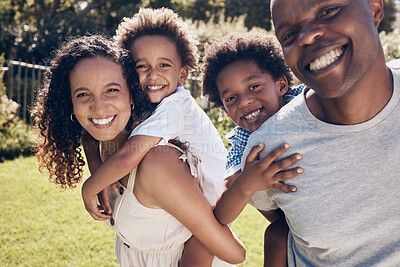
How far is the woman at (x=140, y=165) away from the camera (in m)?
2.08

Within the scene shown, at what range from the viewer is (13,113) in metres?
9.09

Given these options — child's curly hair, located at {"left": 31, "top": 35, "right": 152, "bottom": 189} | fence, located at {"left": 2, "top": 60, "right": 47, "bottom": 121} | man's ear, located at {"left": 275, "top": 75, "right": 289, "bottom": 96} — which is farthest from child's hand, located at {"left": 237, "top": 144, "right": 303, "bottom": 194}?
fence, located at {"left": 2, "top": 60, "right": 47, "bottom": 121}

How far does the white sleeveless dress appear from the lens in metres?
2.22

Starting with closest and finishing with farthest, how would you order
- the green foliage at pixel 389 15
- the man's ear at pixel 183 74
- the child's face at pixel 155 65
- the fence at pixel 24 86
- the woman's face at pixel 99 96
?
the woman's face at pixel 99 96 < the child's face at pixel 155 65 < the man's ear at pixel 183 74 < the fence at pixel 24 86 < the green foliage at pixel 389 15

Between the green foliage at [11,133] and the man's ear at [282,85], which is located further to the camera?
the green foliage at [11,133]

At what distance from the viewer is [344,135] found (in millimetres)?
1702

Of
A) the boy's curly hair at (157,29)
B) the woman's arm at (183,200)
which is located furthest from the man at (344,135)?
the boy's curly hair at (157,29)

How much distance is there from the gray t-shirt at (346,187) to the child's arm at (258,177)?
2.2 inches

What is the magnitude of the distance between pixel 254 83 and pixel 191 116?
596mm

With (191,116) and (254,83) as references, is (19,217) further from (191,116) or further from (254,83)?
(254,83)

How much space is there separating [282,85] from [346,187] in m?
1.57

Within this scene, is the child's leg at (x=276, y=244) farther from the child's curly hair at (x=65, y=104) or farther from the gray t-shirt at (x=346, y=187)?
the child's curly hair at (x=65, y=104)

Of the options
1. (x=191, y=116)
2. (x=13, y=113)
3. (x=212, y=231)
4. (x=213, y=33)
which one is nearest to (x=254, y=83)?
(x=191, y=116)

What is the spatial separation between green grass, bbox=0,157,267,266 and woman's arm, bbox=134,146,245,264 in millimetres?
2187
